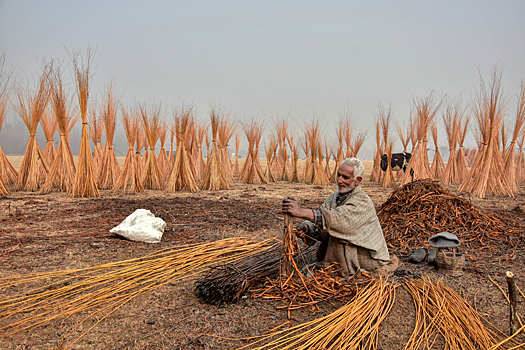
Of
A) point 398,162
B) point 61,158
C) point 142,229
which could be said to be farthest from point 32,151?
point 398,162

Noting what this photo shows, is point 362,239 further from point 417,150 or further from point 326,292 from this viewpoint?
point 417,150

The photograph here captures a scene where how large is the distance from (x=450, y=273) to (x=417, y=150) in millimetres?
7430

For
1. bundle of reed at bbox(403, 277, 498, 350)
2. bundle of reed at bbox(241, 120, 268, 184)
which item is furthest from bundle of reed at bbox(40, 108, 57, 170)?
bundle of reed at bbox(403, 277, 498, 350)

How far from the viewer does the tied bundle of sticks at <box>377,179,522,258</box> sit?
353cm

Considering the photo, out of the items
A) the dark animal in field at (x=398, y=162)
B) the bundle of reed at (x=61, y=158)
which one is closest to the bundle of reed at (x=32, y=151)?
the bundle of reed at (x=61, y=158)

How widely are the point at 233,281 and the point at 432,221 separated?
107 inches

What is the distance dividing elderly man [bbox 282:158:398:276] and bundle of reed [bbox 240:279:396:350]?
354 millimetres

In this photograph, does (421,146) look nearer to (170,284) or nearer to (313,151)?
(313,151)

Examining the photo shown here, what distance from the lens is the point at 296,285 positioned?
2104 mm

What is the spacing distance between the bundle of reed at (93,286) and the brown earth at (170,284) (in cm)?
6

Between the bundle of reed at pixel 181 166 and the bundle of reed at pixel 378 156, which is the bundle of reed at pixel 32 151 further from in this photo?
the bundle of reed at pixel 378 156

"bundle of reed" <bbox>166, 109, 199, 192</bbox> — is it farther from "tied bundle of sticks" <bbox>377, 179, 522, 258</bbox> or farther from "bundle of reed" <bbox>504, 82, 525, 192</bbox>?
"bundle of reed" <bbox>504, 82, 525, 192</bbox>

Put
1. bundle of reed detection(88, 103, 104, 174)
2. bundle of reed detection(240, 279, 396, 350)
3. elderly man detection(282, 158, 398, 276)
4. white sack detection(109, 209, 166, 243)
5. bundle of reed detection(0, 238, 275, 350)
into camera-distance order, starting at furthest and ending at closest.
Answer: bundle of reed detection(88, 103, 104, 174) → white sack detection(109, 209, 166, 243) → elderly man detection(282, 158, 398, 276) → bundle of reed detection(0, 238, 275, 350) → bundle of reed detection(240, 279, 396, 350)

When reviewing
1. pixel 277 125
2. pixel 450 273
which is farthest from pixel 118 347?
pixel 277 125
